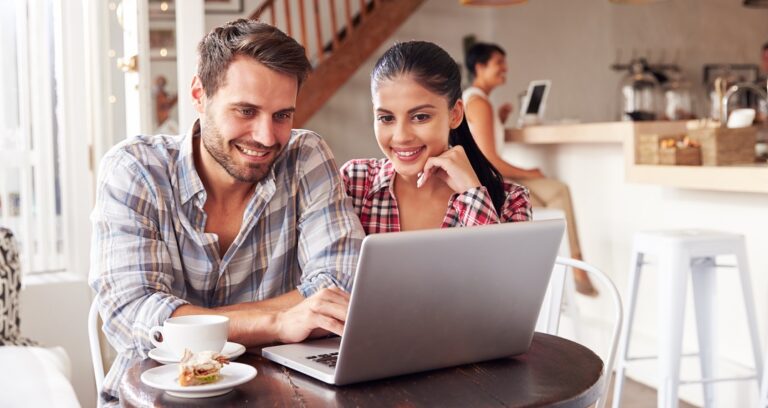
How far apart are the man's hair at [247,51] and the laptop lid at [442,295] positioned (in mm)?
644

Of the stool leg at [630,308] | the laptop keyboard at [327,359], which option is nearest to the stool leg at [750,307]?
the stool leg at [630,308]

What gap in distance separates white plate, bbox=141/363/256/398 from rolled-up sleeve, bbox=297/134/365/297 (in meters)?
0.44

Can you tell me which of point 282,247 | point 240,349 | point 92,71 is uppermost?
point 92,71

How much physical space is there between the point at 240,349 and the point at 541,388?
45cm

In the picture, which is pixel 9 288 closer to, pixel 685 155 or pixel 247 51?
pixel 247 51

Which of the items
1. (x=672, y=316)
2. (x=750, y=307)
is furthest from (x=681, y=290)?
(x=750, y=307)

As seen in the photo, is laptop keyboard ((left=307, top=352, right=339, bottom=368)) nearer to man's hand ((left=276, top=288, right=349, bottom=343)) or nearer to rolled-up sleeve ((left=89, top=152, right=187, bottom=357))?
man's hand ((left=276, top=288, right=349, bottom=343))

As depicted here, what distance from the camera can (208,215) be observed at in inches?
68.7

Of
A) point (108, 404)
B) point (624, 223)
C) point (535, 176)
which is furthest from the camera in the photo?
point (535, 176)

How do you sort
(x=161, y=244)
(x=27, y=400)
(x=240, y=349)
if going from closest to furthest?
(x=240, y=349)
(x=161, y=244)
(x=27, y=400)

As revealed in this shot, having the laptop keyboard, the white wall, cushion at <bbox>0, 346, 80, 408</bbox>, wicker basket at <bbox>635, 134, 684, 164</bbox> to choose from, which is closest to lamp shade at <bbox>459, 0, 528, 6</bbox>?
wicker basket at <bbox>635, 134, 684, 164</bbox>

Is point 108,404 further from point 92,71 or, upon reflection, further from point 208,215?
point 92,71

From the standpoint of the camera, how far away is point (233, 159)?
5.59 feet

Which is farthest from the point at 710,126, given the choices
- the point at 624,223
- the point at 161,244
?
the point at 161,244
